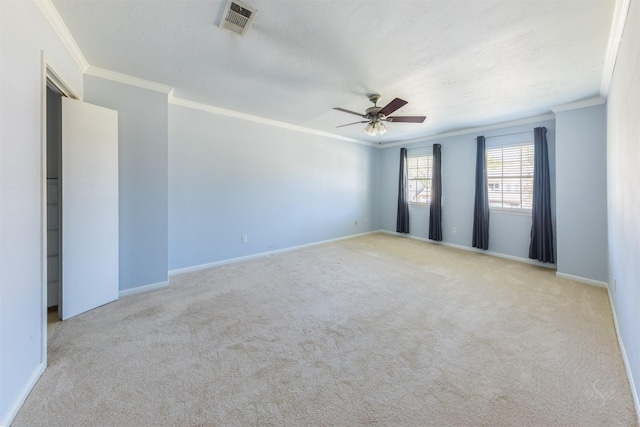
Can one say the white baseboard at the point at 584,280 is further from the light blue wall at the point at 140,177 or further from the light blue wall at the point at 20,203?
the light blue wall at the point at 20,203

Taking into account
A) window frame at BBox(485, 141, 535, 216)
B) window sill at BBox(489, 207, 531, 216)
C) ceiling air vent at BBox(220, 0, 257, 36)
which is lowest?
window sill at BBox(489, 207, 531, 216)

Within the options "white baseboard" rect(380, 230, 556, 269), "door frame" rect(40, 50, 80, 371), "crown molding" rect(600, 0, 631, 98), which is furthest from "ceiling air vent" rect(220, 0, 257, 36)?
"white baseboard" rect(380, 230, 556, 269)

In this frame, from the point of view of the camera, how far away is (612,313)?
2.55 metres

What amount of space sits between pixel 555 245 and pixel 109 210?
631 centimetres

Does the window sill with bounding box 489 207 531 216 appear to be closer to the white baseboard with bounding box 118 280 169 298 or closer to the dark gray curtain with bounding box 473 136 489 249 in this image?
the dark gray curtain with bounding box 473 136 489 249

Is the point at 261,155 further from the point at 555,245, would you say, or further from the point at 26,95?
the point at 555,245

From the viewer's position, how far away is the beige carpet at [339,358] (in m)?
1.41

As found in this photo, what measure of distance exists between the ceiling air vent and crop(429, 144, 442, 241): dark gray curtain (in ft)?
15.8

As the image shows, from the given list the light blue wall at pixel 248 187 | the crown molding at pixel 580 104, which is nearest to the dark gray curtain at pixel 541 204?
the crown molding at pixel 580 104

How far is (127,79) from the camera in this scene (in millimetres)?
2869

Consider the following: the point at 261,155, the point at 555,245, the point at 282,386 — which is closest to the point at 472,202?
the point at 555,245

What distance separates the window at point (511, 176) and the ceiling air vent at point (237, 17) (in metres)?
4.85

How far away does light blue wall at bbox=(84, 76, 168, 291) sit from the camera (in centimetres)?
288

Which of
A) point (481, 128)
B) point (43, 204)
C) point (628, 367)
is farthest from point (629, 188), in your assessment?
point (43, 204)
